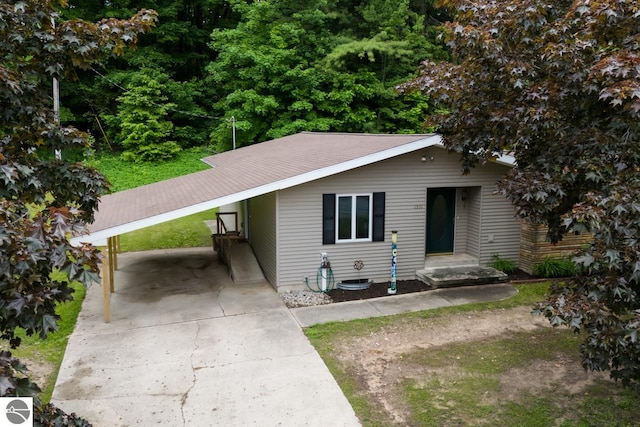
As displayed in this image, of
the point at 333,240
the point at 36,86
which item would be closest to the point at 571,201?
the point at 333,240

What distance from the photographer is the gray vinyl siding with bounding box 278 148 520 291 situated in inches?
422

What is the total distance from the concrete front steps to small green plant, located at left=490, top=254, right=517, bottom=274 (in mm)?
204

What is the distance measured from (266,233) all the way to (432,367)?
572 cm

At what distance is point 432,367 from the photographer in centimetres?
727

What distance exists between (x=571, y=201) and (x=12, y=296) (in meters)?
6.01

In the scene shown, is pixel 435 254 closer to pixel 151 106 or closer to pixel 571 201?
pixel 571 201

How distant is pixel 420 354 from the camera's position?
25.3ft

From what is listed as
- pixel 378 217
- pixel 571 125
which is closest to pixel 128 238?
pixel 378 217

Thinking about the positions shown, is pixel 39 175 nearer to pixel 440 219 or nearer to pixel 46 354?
pixel 46 354

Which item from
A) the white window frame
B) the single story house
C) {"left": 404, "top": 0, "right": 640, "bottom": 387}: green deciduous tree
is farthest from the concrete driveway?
{"left": 404, "top": 0, "right": 640, "bottom": 387}: green deciduous tree

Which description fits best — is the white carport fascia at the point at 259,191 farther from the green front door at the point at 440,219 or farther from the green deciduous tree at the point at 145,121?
the green deciduous tree at the point at 145,121

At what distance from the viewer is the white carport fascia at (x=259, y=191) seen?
29.2 ft

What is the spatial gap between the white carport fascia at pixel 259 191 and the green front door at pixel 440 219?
71.5 inches

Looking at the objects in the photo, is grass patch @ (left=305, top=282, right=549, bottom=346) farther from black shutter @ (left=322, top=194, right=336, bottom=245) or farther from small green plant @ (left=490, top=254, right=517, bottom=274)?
black shutter @ (left=322, top=194, right=336, bottom=245)
